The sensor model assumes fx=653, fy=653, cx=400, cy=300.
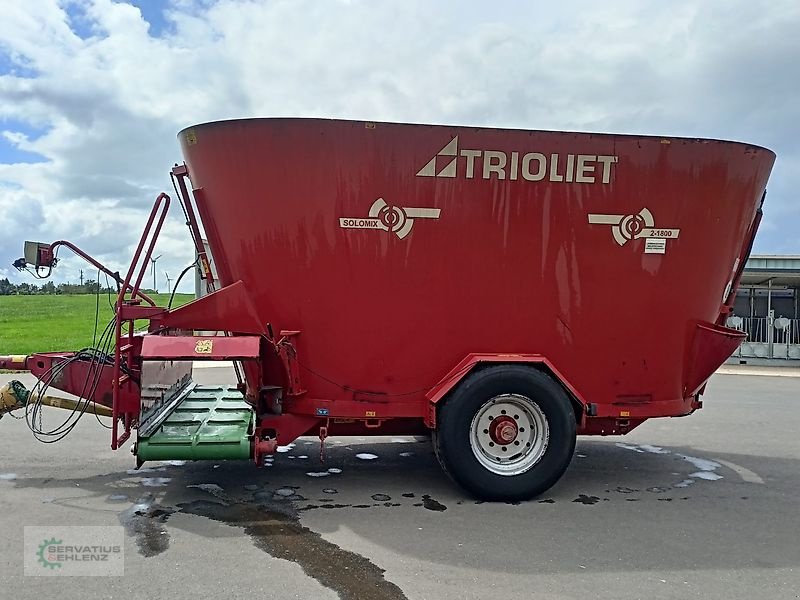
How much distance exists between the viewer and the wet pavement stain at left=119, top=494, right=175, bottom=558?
430 centimetres

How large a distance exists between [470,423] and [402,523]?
98 centimetres

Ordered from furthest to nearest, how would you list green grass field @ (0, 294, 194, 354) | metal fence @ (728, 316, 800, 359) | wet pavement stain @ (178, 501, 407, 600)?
green grass field @ (0, 294, 194, 354) < metal fence @ (728, 316, 800, 359) < wet pavement stain @ (178, 501, 407, 600)

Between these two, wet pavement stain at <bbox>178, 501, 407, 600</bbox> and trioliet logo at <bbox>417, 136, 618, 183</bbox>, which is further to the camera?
trioliet logo at <bbox>417, 136, 618, 183</bbox>

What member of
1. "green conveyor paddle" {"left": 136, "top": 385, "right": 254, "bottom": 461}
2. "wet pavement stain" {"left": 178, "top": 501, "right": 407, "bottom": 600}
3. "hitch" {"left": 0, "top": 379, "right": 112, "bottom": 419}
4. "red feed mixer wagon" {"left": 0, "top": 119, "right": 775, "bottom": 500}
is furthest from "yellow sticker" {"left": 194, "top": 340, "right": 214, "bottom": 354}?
"hitch" {"left": 0, "top": 379, "right": 112, "bottom": 419}

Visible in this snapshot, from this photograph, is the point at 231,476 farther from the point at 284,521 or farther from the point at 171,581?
the point at 171,581

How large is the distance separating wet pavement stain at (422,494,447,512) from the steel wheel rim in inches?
19.2

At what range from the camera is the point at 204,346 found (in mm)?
5145

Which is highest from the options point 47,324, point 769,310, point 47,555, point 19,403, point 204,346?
point 769,310

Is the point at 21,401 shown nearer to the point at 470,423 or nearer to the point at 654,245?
the point at 470,423

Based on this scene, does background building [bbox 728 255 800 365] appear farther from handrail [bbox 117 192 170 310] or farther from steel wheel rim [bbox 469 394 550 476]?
handrail [bbox 117 192 170 310]

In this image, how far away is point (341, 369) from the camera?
547 cm

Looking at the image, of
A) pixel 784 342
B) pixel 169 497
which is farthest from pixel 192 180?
pixel 784 342

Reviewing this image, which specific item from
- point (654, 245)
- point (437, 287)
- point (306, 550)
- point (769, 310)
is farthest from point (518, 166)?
point (769, 310)

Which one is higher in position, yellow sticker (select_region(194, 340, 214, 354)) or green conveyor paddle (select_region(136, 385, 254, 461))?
yellow sticker (select_region(194, 340, 214, 354))
